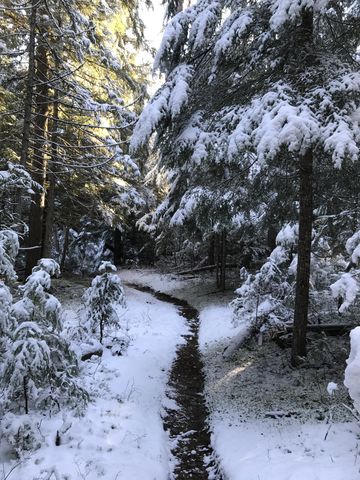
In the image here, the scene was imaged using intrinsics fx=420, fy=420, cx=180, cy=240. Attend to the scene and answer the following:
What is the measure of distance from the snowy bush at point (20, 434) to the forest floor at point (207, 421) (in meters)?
0.09

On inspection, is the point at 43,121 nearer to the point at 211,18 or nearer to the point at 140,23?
the point at 140,23

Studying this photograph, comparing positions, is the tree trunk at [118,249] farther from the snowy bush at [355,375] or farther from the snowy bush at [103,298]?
the snowy bush at [355,375]

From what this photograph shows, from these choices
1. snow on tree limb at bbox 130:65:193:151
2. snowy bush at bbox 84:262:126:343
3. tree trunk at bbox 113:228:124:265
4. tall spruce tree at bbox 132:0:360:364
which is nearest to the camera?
tall spruce tree at bbox 132:0:360:364

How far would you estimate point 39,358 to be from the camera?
4980 millimetres

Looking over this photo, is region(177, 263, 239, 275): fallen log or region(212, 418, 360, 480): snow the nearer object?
region(212, 418, 360, 480): snow

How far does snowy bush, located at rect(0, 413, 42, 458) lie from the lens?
4.80 meters

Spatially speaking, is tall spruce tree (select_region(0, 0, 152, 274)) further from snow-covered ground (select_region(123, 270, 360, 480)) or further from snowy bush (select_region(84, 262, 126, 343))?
snow-covered ground (select_region(123, 270, 360, 480))

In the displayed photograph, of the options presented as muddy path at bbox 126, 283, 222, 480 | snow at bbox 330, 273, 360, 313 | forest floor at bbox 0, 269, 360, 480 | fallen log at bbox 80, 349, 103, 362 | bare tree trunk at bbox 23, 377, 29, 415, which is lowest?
muddy path at bbox 126, 283, 222, 480

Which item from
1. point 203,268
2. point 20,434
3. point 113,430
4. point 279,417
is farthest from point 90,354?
point 203,268

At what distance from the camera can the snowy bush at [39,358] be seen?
16.4 ft

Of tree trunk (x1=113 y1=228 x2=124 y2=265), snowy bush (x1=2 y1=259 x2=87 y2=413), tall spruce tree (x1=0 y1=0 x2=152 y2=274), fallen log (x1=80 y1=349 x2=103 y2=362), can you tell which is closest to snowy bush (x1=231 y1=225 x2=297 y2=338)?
fallen log (x1=80 y1=349 x2=103 y2=362)

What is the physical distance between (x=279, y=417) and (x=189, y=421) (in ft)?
4.88

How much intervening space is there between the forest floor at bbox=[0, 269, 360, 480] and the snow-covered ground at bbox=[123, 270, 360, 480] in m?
0.02

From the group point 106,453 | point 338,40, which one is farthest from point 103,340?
point 338,40
